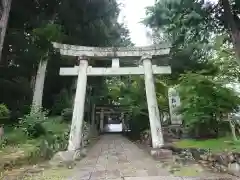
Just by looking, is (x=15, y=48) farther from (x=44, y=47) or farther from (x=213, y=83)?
(x=213, y=83)

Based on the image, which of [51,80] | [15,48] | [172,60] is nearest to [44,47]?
[15,48]

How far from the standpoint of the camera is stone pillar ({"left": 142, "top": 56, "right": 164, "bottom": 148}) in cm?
710

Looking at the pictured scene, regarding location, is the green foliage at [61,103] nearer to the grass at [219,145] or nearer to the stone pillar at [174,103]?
the stone pillar at [174,103]

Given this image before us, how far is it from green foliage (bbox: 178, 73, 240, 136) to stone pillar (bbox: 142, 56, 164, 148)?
3.39 feet

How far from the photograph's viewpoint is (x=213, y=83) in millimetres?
7383

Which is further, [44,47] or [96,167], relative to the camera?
[44,47]

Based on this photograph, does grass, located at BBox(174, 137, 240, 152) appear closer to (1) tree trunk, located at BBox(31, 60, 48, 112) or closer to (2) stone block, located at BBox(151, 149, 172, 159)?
(2) stone block, located at BBox(151, 149, 172, 159)

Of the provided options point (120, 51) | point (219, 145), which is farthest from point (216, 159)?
point (120, 51)

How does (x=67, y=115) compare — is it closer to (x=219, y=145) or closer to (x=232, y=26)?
(x=219, y=145)

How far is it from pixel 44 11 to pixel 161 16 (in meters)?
6.33

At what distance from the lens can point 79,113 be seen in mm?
7324

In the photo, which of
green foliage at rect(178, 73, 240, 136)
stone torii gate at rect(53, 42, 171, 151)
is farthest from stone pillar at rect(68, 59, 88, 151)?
green foliage at rect(178, 73, 240, 136)

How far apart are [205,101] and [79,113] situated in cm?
422

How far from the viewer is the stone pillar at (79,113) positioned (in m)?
7.01
